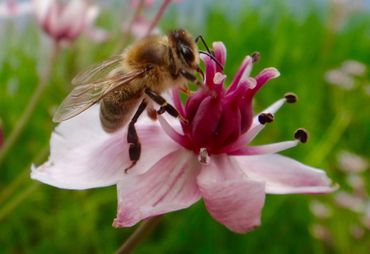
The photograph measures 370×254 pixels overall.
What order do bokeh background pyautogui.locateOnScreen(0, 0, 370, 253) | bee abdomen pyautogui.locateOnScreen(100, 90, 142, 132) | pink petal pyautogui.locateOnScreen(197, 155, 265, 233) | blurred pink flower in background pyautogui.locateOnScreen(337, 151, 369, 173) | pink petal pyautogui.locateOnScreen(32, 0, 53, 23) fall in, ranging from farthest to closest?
blurred pink flower in background pyautogui.locateOnScreen(337, 151, 369, 173)
bokeh background pyautogui.locateOnScreen(0, 0, 370, 253)
pink petal pyautogui.locateOnScreen(32, 0, 53, 23)
bee abdomen pyautogui.locateOnScreen(100, 90, 142, 132)
pink petal pyautogui.locateOnScreen(197, 155, 265, 233)

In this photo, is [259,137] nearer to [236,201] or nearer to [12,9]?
[12,9]

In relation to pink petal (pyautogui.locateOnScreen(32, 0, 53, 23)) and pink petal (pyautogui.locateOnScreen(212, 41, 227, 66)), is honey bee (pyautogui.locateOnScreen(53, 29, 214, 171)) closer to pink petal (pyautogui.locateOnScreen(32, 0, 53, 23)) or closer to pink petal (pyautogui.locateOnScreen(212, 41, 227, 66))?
pink petal (pyautogui.locateOnScreen(212, 41, 227, 66))

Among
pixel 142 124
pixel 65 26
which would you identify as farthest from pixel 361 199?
pixel 142 124

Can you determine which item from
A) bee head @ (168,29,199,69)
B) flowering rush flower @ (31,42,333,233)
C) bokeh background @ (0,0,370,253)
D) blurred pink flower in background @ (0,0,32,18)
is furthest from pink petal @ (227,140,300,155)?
blurred pink flower in background @ (0,0,32,18)

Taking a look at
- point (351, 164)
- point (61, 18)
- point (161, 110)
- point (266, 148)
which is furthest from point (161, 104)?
point (351, 164)

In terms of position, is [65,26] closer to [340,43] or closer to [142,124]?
[142,124]

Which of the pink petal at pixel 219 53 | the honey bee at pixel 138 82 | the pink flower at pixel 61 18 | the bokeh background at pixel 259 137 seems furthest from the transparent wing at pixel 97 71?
the pink flower at pixel 61 18
